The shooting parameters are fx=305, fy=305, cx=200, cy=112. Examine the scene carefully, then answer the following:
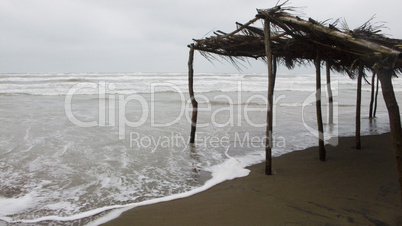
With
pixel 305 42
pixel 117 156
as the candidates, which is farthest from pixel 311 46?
pixel 117 156

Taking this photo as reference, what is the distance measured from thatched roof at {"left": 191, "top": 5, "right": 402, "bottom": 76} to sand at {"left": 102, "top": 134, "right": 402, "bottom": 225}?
1712mm

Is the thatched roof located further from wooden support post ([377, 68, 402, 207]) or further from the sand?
the sand

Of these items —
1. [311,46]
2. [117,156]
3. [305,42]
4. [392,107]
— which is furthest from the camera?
[117,156]

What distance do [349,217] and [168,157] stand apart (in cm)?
381

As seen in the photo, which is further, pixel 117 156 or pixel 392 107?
pixel 117 156

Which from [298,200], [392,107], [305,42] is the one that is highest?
[305,42]

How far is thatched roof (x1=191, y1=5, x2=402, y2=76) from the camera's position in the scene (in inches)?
125

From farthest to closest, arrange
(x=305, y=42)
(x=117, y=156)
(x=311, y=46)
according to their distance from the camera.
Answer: (x=117, y=156)
(x=311, y=46)
(x=305, y=42)

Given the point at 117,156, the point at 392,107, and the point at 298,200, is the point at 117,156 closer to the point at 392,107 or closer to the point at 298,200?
the point at 298,200

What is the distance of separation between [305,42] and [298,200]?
8.28ft

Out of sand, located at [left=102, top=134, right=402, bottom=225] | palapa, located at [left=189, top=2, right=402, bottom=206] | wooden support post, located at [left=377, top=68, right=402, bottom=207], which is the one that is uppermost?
palapa, located at [left=189, top=2, right=402, bottom=206]

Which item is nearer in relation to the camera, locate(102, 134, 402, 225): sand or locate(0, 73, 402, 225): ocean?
locate(102, 134, 402, 225): sand

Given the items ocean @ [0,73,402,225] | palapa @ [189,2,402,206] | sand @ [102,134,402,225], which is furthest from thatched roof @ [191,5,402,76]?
ocean @ [0,73,402,225]

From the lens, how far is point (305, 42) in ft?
16.3
